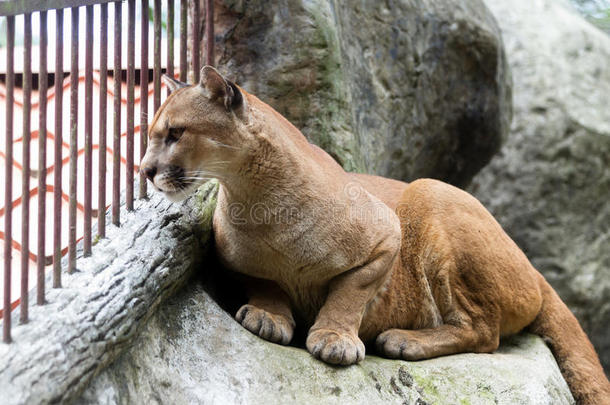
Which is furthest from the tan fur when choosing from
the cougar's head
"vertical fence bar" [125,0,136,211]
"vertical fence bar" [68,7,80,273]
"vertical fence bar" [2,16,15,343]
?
"vertical fence bar" [2,16,15,343]

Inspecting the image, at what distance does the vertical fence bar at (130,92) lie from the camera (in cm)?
329

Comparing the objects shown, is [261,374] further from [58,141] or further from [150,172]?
[58,141]

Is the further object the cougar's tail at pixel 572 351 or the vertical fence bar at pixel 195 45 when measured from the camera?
the cougar's tail at pixel 572 351

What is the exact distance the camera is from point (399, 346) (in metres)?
3.85

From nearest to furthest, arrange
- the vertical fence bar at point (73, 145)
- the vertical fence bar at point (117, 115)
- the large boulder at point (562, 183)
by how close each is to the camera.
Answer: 1. the vertical fence bar at point (73, 145)
2. the vertical fence bar at point (117, 115)
3. the large boulder at point (562, 183)

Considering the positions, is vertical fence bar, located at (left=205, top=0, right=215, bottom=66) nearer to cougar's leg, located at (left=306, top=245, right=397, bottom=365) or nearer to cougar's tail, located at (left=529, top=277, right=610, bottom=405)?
cougar's leg, located at (left=306, top=245, right=397, bottom=365)

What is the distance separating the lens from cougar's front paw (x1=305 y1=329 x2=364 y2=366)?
11.1ft

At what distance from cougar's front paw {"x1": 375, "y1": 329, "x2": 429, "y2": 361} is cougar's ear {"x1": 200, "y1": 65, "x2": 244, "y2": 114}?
1508mm

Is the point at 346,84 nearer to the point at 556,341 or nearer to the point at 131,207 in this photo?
the point at 131,207

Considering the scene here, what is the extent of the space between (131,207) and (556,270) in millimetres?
5644

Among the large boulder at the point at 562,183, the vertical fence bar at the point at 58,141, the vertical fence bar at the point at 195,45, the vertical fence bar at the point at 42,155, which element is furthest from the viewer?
the large boulder at the point at 562,183

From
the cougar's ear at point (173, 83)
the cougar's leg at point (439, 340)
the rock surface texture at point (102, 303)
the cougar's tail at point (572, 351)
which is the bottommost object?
the cougar's tail at point (572, 351)

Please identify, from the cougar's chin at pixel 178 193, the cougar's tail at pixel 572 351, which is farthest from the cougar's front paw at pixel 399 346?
the cougar's chin at pixel 178 193

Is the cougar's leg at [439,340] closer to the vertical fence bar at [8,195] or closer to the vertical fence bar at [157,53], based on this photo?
the vertical fence bar at [157,53]
